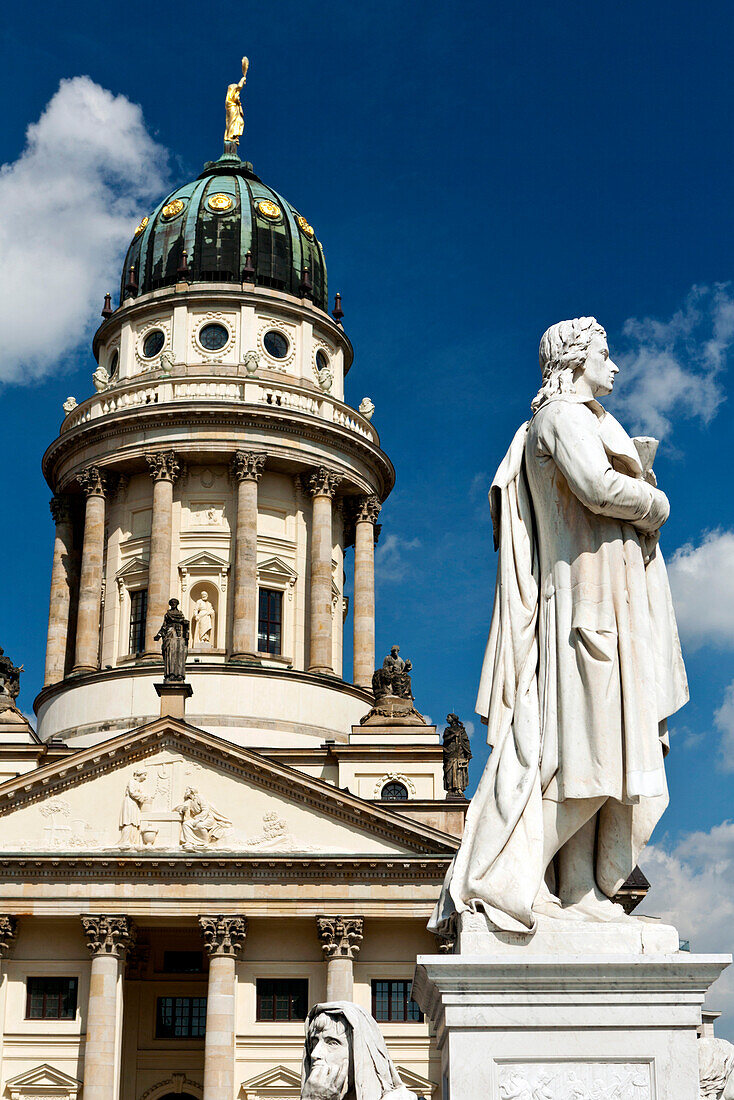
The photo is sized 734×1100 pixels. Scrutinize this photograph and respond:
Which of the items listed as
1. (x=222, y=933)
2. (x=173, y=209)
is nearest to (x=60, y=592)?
(x=173, y=209)

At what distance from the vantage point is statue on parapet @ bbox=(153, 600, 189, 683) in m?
49.8

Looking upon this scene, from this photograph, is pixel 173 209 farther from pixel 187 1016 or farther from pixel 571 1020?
pixel 571 1020

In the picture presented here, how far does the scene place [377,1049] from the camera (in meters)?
5.34

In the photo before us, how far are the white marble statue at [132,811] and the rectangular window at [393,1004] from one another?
8.51 meters

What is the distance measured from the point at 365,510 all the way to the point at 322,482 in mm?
2962

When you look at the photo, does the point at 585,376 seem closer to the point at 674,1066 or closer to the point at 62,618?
the point at 674,1066

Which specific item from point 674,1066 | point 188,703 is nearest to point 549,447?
point 674,1066

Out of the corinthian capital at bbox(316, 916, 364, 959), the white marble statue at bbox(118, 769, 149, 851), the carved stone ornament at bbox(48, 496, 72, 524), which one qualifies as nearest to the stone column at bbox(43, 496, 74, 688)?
the carved stone ornament at bbox(48, 496, 72, 524)

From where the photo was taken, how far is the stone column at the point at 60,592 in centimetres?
6088

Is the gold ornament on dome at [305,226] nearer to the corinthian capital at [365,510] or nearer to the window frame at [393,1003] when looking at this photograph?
the corinthian capital at [365,510]

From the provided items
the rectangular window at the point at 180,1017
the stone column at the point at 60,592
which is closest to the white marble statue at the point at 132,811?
the rectangular window at the point at 180,1017

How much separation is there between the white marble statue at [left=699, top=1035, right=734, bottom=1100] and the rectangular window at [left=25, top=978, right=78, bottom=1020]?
137ft

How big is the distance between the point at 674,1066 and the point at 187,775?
42.8 m

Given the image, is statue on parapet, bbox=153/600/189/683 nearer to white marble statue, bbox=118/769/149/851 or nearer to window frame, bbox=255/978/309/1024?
white marble statue, bbox=118/769/149/851
